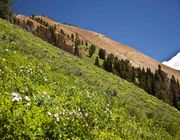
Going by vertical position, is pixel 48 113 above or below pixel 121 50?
above

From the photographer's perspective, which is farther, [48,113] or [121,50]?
[121,50]

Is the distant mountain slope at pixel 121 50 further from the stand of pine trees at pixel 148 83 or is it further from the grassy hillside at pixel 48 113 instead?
the grassy hillside at pixel 48 113

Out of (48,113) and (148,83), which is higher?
(48,113)

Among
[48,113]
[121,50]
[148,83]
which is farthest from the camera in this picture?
[121,50]

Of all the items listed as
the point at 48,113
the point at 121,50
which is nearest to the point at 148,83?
the point at 121,50

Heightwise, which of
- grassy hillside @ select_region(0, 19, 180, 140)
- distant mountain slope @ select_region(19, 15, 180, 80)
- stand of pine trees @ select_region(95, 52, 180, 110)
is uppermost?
grassy hillside @ select_region(0, 19, 180, 140)

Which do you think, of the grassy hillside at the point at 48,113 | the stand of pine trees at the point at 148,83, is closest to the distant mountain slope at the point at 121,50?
the stand of pine trees at the point at 148,83

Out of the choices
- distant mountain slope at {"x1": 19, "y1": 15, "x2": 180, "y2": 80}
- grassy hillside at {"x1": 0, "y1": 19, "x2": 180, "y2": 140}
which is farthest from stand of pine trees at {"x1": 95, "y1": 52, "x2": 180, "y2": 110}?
grassy hillside at {"x1": 0, "y1": 19, "x2": 180, "y2": 140}

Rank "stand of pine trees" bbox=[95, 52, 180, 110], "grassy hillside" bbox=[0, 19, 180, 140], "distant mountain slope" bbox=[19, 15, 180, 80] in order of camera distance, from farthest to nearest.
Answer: "distant mountain slope" bbox=[19, 15, 180, 80], "stand of pine trees" bbox=[95, 52, 180, 110], "grassy hillside" bbox=[0, 19, 180, 140]

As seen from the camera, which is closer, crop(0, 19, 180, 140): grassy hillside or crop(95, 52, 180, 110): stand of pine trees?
crop(0, 19, 180, 140): grassy hillside

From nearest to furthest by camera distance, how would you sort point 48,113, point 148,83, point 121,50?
point 48,113 < point 148,83 < point 121,50

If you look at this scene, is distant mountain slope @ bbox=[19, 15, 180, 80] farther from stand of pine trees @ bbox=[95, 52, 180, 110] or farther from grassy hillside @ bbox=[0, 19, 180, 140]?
grassy hillside @ bbox=[0, 19, 180, 140]

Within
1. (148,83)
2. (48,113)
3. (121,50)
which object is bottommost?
(121,50)

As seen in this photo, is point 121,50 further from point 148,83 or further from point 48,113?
point 48,113
